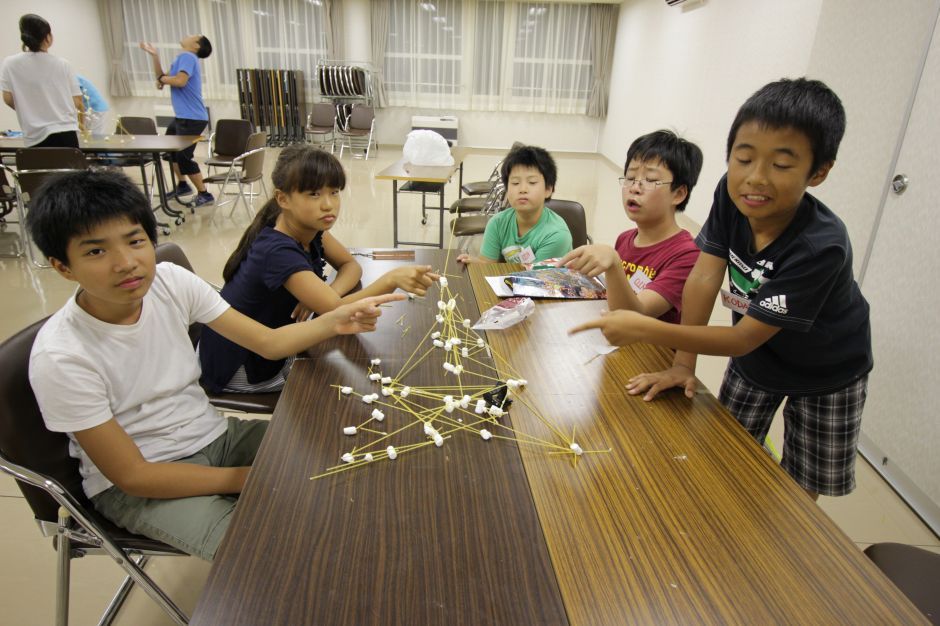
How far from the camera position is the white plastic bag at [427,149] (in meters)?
4.96

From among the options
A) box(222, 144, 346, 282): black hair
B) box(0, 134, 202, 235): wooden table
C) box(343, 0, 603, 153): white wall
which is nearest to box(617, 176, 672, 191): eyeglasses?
box(222, 144, 346, 282): black hair

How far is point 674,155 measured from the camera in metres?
1.83

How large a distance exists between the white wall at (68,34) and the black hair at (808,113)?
33.0 feet

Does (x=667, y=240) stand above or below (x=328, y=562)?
above

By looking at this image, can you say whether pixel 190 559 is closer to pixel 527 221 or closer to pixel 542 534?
pixel 542 534

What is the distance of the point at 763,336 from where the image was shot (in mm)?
1219

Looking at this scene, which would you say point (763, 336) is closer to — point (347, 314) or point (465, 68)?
point (347, 314)

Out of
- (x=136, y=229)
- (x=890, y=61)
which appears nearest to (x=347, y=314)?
(x=136, y=229)

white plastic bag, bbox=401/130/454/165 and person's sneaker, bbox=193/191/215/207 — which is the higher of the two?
white plastic bag, bbox=401/130/454/165

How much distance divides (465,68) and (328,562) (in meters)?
11.4

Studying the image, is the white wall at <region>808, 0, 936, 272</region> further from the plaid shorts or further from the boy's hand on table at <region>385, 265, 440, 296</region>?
the boy's hand on table at <region>385, 265, 440, 296</region>

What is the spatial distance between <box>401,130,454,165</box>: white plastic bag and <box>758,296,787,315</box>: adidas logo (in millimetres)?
4193

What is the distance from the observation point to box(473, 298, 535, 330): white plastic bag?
1.61 meters

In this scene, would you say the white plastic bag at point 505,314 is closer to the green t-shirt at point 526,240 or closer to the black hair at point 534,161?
the green t-shirt at point 526,240
